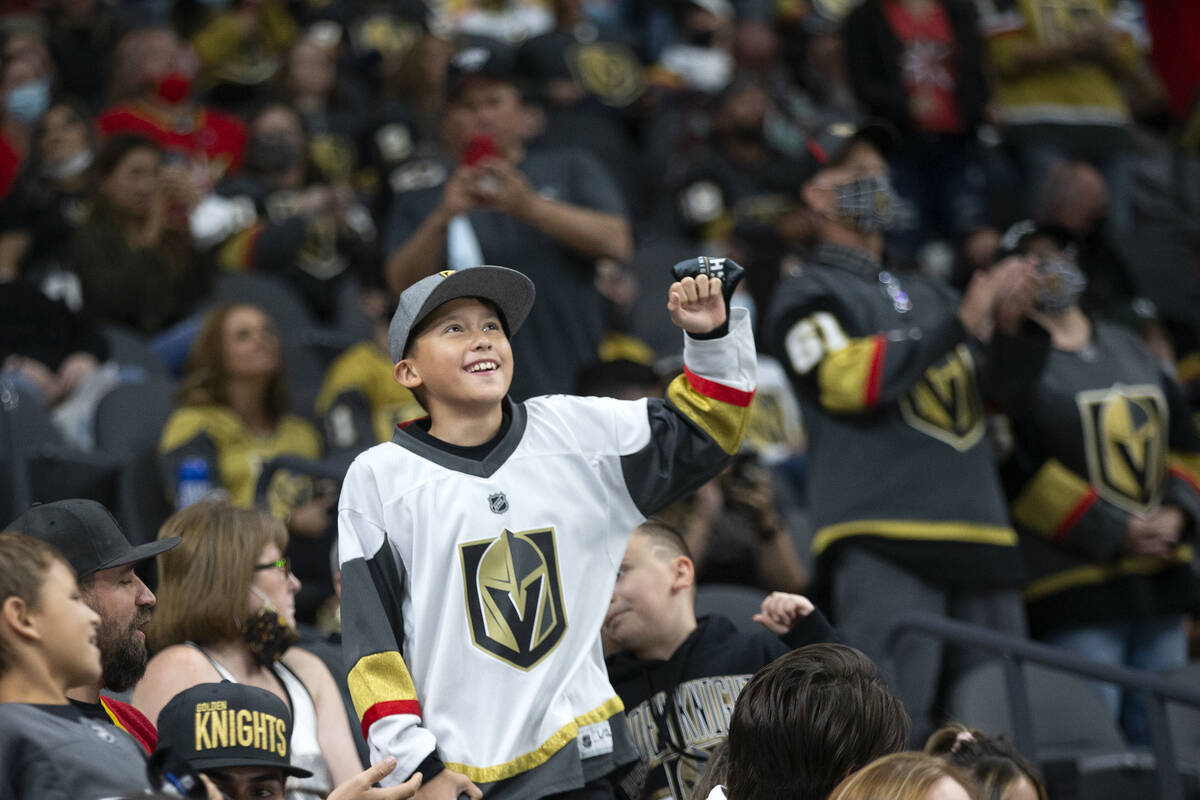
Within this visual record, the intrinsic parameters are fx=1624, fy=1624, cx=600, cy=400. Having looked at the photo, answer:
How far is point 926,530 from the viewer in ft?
16.2

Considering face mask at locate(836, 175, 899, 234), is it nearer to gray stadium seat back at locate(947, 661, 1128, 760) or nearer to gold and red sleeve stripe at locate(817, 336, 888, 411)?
gold and red sleeve stripe at locate(817, 336, 888, 411)

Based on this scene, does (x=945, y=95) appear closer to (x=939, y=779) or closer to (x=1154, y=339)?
(x=1154, y=339)

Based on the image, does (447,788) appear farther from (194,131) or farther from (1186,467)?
(194,131)

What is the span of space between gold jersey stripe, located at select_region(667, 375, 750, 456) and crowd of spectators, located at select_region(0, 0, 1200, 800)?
1.65ft

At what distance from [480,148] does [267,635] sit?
222 cm

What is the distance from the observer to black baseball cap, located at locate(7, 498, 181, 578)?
3.09 meters

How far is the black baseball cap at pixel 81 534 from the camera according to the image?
3088 millimetres

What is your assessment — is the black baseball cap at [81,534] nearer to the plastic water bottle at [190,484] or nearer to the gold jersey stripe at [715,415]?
the gold jersey stripe at [715,415]

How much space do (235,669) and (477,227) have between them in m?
2.11

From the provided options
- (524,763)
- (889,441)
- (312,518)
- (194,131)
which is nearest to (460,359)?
(524,763)

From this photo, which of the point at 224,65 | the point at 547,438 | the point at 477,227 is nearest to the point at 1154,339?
the point at 477,227

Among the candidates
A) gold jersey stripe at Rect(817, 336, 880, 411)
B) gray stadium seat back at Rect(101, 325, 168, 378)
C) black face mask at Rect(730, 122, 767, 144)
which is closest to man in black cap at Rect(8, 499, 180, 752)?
gold jersey stripe at Rect(817, 336, 880, 411)

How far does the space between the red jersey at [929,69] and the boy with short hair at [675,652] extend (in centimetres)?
603

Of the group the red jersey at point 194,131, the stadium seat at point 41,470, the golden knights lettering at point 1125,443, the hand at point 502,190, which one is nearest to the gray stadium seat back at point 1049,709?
the golden knights lettering at point 1125,443
